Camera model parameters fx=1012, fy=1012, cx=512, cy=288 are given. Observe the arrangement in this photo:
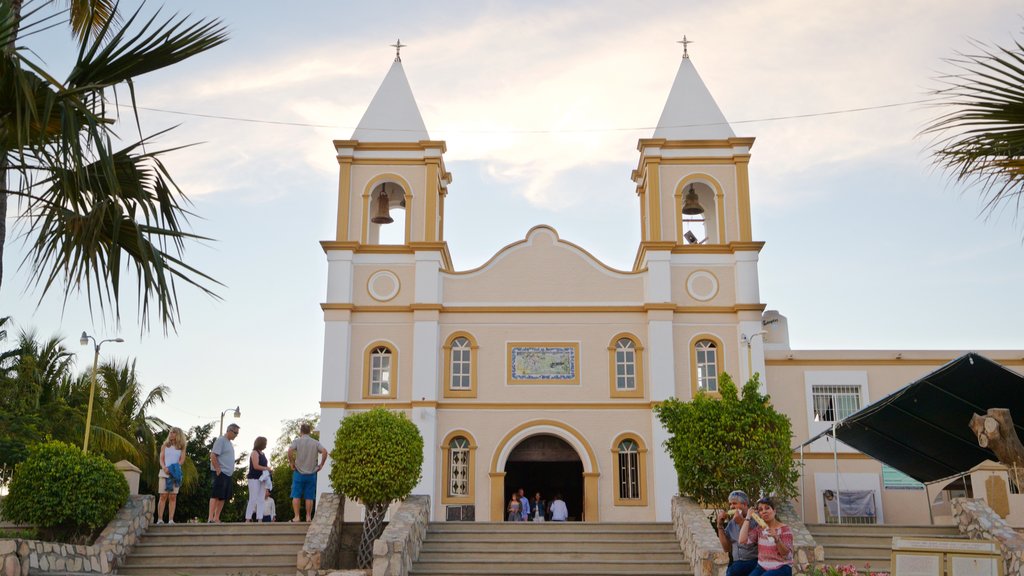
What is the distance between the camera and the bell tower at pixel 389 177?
25297mm

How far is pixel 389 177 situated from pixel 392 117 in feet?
6.12

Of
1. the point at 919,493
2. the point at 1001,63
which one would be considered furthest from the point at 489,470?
the point at 1001,63

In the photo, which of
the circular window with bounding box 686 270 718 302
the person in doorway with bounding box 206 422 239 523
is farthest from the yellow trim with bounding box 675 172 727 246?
the person in doorway with bounding box 206 422 239 523

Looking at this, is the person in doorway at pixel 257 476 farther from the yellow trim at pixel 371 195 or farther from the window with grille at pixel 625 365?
the window with grille at pixel 625 365

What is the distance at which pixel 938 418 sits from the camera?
14.6 metres

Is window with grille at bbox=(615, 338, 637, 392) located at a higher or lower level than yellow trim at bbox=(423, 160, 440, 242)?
lower

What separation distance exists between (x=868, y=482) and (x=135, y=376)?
26533 mm

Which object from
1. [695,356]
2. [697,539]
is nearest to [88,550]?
[697,539]

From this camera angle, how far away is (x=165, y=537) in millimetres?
15281

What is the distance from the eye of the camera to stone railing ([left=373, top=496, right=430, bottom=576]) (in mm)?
13531

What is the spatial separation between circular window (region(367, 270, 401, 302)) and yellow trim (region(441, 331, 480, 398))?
1831 mm

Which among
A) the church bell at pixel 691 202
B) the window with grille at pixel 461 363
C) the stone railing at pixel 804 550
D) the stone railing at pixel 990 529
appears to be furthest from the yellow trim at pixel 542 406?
the stone railing at pixel 804 550

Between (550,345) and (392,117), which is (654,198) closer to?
(550,345)

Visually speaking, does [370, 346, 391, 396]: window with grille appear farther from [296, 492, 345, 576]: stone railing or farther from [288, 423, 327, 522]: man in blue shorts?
[296, 492, 345, 576]: stone railing
